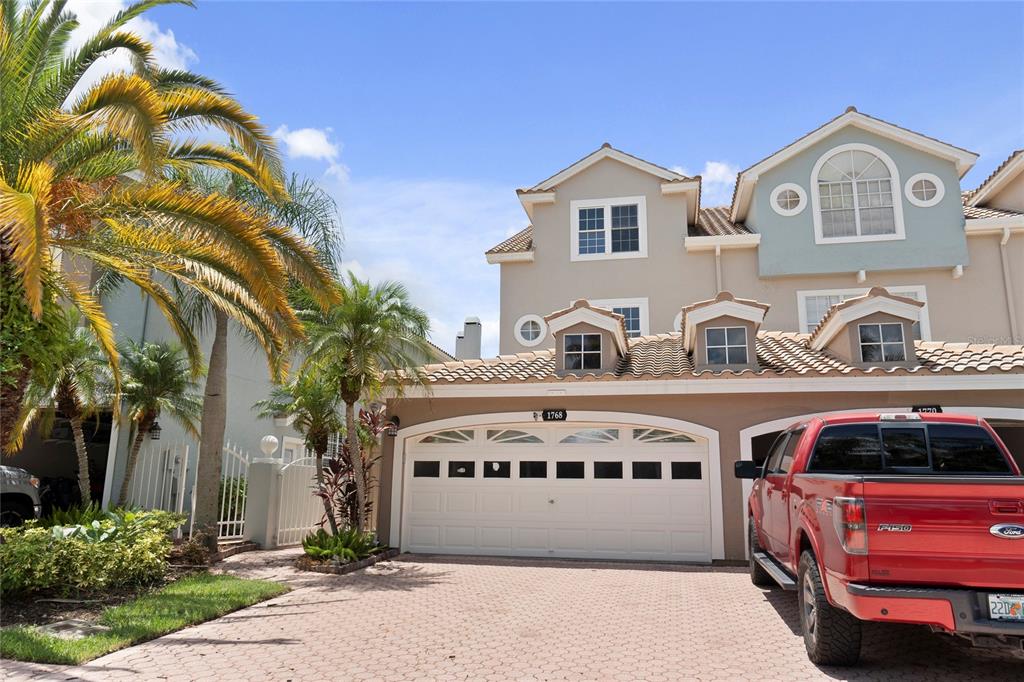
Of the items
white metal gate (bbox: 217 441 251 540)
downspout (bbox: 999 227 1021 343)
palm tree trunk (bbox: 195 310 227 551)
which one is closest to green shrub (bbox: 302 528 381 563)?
palm tree trunk (bbox: 195 310 227 551)

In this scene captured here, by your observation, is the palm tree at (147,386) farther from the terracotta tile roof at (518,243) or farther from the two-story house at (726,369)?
the terracotta tile roof at (518,243)

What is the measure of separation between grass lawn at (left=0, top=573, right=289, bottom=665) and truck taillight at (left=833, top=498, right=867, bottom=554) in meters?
6.58

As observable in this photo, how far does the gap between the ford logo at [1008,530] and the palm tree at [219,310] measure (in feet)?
31.7

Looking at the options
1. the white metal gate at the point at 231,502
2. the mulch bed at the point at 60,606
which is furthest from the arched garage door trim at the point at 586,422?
the mulch bed at the point at 60,606

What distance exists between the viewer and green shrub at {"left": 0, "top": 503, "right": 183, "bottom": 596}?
8.05 meters

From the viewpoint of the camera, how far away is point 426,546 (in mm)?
13961

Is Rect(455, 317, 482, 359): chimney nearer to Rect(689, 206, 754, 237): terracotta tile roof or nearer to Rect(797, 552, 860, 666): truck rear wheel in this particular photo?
Rect(689, 206, 754, 237): terracotta tile roof

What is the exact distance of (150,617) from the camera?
7.64 meters

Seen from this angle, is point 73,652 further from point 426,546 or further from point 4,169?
point 426,546

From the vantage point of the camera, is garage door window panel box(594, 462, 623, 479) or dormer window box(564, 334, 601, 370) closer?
garage door window panel box(594, 462, 623, 479)

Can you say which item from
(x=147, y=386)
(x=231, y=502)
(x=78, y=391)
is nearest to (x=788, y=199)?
(x=231, y=502)

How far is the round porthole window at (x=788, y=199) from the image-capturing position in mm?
18984

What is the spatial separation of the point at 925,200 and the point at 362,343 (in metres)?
15.6

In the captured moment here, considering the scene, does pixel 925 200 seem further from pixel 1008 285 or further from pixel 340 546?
pixel 340 546
